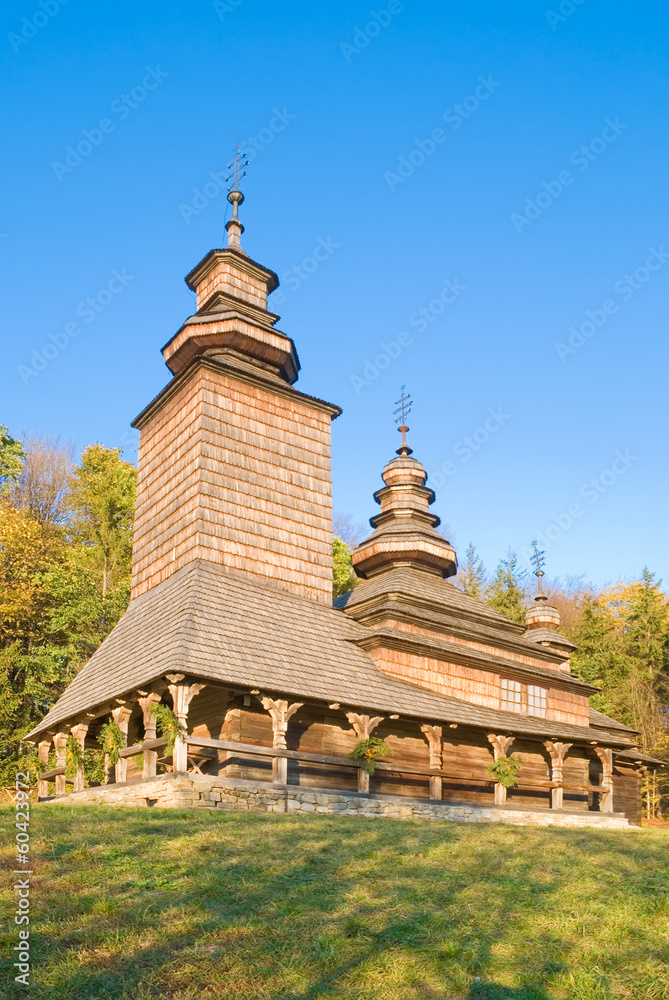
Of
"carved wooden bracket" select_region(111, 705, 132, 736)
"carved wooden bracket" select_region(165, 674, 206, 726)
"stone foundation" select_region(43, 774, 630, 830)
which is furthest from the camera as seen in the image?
"carved wooden bracket" select_region(111, 705, 132, 736)

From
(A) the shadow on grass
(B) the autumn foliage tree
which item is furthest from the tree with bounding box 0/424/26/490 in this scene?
(A) the shadow on grass

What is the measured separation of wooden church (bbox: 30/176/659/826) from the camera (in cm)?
1725

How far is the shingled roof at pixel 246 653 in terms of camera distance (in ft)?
56.0

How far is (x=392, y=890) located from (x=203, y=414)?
1500cm

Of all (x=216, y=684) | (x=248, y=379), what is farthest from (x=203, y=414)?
(x=216, y=684)

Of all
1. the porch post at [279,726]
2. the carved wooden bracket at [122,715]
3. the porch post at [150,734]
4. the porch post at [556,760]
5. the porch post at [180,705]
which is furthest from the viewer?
the porch post at [556,760]

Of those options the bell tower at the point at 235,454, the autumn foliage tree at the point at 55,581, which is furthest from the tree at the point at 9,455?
the bell tower at the point at 235,454

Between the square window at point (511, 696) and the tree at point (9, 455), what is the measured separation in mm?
21238

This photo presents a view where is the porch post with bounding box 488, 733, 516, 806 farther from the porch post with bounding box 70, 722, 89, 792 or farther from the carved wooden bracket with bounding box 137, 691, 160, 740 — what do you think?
the porch post with bounding box 70, 722, 89, 792

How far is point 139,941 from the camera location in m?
6.81

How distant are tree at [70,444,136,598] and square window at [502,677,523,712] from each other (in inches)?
612

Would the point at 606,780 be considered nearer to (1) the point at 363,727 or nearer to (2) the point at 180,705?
(1) the point at 363,727

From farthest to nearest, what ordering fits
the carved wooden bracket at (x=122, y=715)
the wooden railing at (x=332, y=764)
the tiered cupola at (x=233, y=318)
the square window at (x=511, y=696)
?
the tiered cupola at (x=233, y=318), the square window at (x=511, y=696), the carved wooden bracket at (x=122, y=715), the wooden railing at (x=332, y=764)

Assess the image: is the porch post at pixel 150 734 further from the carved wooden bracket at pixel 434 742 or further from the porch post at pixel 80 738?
the carved wooden bracket at pixel 434 742
